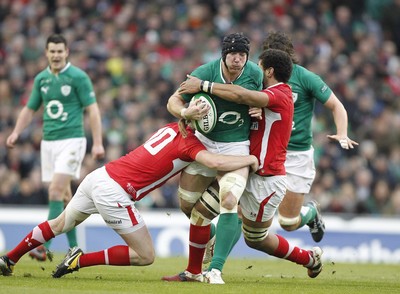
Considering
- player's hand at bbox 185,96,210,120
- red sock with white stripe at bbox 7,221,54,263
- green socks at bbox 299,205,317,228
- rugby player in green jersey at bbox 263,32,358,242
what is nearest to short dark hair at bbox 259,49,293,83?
player's hand at bbox 185,96,210,120

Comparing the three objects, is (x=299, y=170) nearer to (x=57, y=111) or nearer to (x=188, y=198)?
(x=188, y=198)

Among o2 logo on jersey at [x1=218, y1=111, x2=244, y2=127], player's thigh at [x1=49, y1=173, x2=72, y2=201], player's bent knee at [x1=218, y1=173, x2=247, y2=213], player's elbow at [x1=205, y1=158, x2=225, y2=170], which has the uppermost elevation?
o2 logo on jersey at [x1=218, y1=111, x2=244, y2=127]

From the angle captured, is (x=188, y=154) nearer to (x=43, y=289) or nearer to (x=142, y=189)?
(x=142, y=189)

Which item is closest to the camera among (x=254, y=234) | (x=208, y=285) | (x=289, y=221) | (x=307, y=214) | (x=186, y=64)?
(x=208, y=285)

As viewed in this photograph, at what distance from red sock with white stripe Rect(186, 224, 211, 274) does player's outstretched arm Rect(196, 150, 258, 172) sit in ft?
2.87

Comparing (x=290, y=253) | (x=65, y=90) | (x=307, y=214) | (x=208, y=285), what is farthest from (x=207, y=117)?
(x=65, y=90)

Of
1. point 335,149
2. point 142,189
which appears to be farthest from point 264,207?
point 335,149

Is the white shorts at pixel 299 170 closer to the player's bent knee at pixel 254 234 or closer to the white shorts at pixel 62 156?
the player's bent knee at pixel 254 234

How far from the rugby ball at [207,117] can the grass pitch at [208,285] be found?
62.6 inches

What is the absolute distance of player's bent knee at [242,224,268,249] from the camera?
1106 centimetres

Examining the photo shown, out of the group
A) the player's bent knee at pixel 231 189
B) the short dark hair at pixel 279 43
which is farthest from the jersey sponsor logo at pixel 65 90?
the player's bent knee at pixel 231 189

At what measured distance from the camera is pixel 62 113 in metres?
13.9

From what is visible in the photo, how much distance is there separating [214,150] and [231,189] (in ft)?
1.92

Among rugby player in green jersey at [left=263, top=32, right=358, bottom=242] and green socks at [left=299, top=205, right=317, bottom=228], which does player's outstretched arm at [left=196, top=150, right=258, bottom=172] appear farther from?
green socks at [left=299, top=205, right=317, bottom=228]
